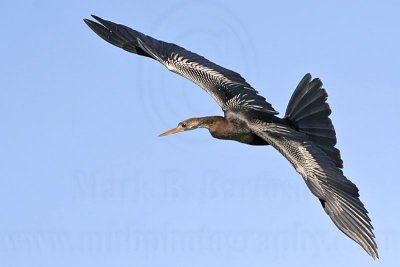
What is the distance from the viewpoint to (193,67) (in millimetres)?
19906

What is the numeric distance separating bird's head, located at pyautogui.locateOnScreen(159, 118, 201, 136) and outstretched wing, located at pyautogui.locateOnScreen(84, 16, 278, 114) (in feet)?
1.86

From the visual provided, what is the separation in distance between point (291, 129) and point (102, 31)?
4.89 meters

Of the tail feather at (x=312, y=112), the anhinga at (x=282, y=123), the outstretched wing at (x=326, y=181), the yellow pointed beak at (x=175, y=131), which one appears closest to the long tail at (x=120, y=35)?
the anhinga at (x=282, y=123)

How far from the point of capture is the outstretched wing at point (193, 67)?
742 inches

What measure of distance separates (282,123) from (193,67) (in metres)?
2.55

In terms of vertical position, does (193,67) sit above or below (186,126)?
above

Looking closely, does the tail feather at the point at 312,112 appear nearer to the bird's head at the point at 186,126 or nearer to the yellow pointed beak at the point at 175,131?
the bird's head at the point at 186,126

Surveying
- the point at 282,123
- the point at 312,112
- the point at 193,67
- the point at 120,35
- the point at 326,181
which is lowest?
the point at 326,181

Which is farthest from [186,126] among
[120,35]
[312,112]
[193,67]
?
[120,35]

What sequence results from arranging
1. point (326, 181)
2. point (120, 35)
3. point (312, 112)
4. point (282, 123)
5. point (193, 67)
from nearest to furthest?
point (326, 181) < point (282, 123) < point (312, 112) < point (193, 67) < point (120, 35)

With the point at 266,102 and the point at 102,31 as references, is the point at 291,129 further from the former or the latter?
the point at 102,31

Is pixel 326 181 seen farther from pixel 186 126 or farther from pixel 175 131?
pixel 175 131

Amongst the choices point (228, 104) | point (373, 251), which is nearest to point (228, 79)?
point (228, 104)

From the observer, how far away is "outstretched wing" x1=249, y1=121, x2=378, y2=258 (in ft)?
48.7
